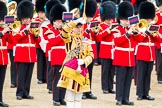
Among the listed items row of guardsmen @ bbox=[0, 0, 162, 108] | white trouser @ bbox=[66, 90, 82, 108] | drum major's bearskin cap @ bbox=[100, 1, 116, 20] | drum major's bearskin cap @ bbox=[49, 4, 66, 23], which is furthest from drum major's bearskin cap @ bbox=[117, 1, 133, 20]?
white trouser @ bbox=[66, 90, 82, 108]

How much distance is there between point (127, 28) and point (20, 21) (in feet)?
5.95

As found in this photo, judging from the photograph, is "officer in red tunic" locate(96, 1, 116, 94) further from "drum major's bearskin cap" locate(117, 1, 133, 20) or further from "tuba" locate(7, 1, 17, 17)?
"tuba" locate(7, 1, 17, 17)

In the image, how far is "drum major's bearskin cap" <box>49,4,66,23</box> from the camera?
38.0 feet

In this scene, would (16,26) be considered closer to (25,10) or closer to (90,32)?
(25,10)

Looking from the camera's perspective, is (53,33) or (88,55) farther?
(53,33)

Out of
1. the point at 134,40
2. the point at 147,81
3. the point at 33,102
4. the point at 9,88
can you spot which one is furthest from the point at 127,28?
the point at 9,88

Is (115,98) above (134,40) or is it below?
below

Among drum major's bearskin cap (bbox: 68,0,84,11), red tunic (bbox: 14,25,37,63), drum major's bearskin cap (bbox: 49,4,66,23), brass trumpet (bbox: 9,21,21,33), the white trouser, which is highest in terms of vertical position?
drum major's bearskin cap (bbox: 68,0,84,11)

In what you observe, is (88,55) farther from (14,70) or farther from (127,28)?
(14,70)

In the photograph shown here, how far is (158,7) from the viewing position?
13984 millimetres

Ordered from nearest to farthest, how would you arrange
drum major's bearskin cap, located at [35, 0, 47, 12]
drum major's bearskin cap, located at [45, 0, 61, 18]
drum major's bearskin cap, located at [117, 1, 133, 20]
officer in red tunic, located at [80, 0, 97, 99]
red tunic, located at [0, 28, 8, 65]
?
red tunic, located at [0, 28, 8, 65], drum major's bearskin cap, located at [117, 1, 133, 20], officer in red tunic, located at [80, 0, 97, 99], drum major's bearskin cap, located at [45, 0, 61, 18], drum major's bearskin cap, located at [35, 0, 47, 12]

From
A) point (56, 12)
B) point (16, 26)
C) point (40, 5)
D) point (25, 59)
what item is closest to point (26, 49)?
point (25, 59)

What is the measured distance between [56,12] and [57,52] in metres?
0.63

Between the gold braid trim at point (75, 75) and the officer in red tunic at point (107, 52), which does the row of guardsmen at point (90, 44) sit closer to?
the officer in red tunic at point (107, 52)
